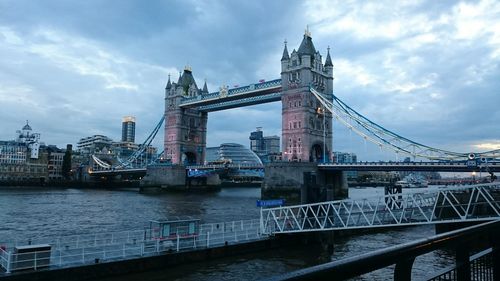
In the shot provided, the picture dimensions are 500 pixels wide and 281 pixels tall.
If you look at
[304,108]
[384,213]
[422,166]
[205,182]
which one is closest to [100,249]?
[384,213]

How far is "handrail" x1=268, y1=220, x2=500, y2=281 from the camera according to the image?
211cm

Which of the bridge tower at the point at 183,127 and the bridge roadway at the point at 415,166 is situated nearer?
the bridge roadway at the point at 415,166

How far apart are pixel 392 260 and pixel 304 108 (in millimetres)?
79709

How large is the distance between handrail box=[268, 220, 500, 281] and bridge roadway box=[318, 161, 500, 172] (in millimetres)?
60860

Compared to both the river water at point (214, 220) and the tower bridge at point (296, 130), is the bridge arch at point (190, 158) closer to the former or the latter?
the tower bridge at point (296, 130)

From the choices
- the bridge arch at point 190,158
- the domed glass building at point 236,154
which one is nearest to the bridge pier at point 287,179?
the bridge arch at point 190,158

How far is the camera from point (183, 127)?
114 m

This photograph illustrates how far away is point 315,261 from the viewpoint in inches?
962

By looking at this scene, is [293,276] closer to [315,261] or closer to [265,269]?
[265,269]

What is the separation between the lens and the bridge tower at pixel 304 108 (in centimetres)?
8150

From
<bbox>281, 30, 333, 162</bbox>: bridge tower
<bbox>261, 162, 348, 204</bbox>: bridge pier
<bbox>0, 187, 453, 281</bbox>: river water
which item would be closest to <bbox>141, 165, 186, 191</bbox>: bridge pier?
<bbox>281, 30, 333, 162</bbox>: bridge tower

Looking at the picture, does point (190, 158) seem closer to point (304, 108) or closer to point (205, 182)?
point (205, 182)

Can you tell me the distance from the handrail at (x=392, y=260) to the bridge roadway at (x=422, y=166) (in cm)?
6086

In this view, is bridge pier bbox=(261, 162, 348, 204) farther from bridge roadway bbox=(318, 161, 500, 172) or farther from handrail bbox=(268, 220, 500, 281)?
handrail bbox=(268, 220, 500, 281)
